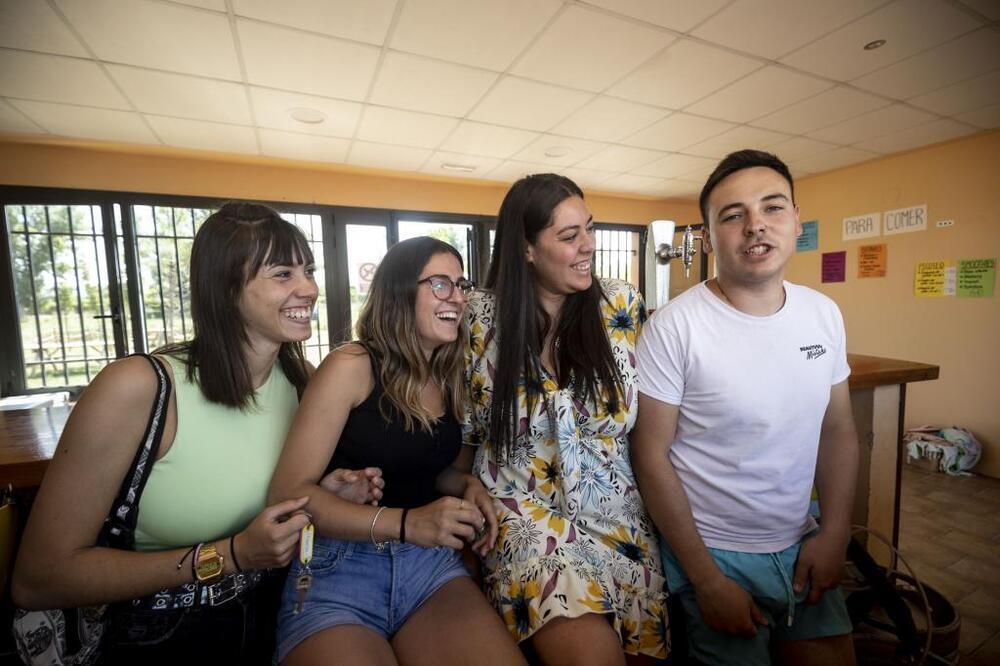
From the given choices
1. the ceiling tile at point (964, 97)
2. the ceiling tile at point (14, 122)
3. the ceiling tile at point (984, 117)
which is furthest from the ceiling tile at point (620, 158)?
the ceiling tile at point (14, 122)

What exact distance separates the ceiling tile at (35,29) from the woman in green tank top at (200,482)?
198 centimetres

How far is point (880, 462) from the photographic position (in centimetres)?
167

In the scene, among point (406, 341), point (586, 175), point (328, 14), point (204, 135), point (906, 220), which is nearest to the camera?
point (406, 341)

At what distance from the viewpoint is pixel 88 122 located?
3.08m

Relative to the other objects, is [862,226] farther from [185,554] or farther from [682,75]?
[185,554]

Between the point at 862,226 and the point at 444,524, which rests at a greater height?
→ the point at 862,226

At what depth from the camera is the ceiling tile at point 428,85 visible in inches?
95.9

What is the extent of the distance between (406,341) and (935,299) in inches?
201

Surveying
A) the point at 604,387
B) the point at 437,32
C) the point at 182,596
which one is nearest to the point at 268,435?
the point at 182,596

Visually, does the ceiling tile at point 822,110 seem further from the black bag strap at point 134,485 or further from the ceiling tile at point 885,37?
the black bag strap at point 134,485

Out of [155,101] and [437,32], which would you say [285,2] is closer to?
[437,32]

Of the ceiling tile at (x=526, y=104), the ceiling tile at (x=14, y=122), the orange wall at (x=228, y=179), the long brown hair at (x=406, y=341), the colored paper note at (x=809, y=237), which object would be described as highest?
the ceiling tile at (x=14, y=122)

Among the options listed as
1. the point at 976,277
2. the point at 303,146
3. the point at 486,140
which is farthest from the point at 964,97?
the point at 303,146

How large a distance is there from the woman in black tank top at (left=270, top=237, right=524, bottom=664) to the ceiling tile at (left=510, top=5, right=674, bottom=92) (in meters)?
1.57
